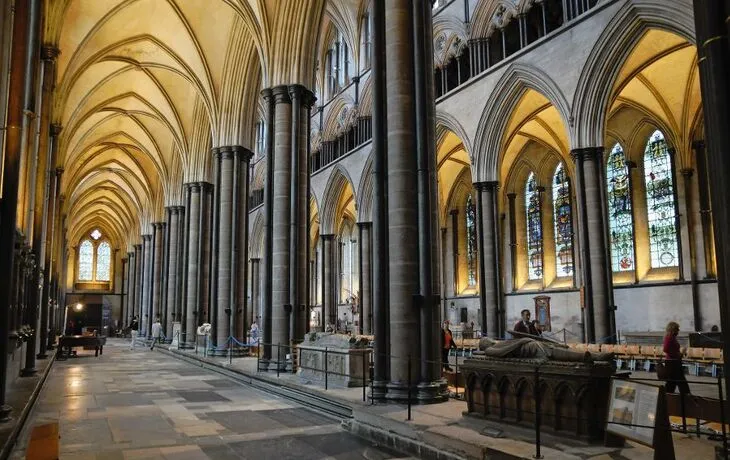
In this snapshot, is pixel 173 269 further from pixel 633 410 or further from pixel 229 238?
pixel 633 410

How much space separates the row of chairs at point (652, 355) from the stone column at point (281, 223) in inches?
272

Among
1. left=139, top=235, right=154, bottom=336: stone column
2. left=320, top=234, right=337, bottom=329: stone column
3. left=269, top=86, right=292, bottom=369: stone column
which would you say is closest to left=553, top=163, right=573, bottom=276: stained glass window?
left=320, top=234, right=337, bottom=329: stone column

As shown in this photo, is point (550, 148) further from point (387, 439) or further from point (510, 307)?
point (387, 439)

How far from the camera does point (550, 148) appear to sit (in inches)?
924

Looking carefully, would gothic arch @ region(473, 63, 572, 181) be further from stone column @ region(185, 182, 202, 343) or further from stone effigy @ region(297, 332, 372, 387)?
stone column @ region(185, 182, 202, 343)

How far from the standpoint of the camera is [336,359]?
10602 mm

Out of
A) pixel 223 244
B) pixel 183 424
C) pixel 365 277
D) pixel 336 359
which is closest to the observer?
pixel 183 424

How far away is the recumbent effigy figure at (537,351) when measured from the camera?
5738 mm

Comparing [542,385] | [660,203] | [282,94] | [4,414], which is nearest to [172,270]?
[282,94]

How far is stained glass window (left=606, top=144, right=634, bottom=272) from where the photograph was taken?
20594 mm

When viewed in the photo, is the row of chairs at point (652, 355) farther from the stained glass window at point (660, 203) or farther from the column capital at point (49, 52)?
the column capital at point (49, 52)

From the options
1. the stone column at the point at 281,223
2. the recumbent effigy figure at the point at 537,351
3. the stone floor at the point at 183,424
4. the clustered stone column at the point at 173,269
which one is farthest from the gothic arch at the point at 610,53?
the clustered stone column at the point at 173,269

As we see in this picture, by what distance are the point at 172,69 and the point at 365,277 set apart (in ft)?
39.8

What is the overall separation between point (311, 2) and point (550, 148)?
12.5 metres
